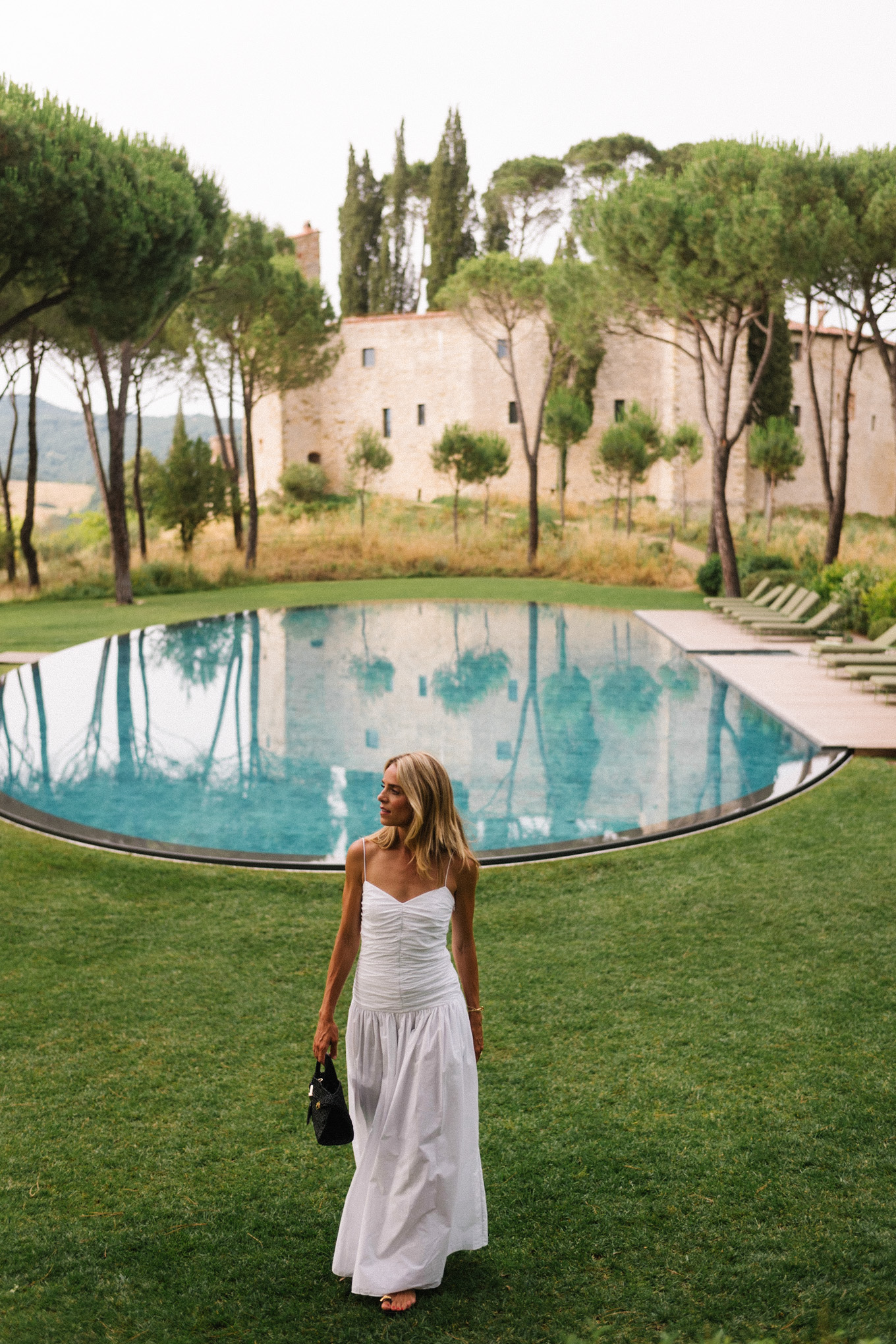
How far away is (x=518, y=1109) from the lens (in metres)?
3.76

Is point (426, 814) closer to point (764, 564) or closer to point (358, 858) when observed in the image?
point (358, 858)

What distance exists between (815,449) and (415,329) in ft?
50.7

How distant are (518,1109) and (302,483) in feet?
121

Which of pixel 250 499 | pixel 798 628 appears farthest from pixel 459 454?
pixel 798 628

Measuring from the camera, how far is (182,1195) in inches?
127

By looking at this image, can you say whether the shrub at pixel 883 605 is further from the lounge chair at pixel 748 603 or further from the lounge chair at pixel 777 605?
the lounge chair at pixel 748 603

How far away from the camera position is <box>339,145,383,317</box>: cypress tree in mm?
45281

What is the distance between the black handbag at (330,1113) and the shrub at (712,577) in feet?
64.9

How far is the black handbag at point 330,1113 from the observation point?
2688mm

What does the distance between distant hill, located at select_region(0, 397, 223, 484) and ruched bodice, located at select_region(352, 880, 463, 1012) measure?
275 feet

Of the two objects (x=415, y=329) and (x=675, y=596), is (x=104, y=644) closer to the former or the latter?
(x=675, y=596)

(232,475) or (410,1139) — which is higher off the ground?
(232,475)

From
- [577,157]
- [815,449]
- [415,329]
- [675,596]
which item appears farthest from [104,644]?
[577,157]

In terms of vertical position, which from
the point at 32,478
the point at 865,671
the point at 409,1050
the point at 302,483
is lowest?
the point at 865,671
